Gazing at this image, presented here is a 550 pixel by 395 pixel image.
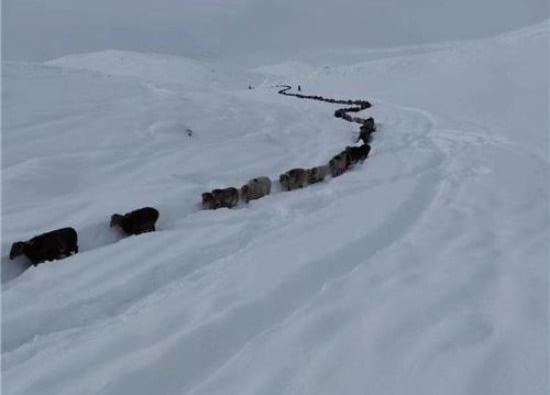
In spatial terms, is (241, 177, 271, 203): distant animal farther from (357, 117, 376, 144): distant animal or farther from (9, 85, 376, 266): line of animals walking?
(357, 117, 376, 144): distant animal

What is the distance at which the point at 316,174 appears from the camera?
5727 mm

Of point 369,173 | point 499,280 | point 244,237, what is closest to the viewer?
point 499,280

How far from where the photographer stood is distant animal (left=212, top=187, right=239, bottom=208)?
4.67 meters

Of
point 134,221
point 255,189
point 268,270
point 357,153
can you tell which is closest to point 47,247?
point 134,221

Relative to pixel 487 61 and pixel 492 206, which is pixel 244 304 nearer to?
pixel 492 206

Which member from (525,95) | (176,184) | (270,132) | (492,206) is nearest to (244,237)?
(176,184)

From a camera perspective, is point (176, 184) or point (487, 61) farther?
point (487, 61)

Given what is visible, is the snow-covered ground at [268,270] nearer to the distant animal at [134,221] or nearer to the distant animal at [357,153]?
the distant animal at [134,221]

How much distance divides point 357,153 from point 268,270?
12.2 feet

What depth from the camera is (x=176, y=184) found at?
5168mm

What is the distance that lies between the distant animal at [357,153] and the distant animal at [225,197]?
7.19 feet

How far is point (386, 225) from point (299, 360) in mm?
1892

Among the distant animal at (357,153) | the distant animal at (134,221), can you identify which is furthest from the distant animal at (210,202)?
the distant animal at (357,153)

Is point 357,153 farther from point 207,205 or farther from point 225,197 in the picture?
point 207,205
